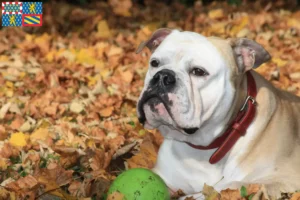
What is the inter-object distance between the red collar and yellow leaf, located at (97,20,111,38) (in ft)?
13.5

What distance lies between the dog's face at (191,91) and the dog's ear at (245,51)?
0.04m

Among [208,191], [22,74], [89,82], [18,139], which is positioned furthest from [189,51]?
[22,74]

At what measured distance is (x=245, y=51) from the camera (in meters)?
3.79

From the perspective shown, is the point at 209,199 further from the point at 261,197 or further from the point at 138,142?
the point at 138,142

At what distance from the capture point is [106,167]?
4.13 metres

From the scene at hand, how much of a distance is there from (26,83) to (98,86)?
0.73m

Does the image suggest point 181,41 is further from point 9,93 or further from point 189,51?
point 9,93

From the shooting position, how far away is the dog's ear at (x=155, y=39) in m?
4.04

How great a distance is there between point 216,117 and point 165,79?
1.21 feet

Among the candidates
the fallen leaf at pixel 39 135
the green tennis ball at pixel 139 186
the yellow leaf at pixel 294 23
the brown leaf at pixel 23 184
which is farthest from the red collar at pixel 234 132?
the yellow leaf at pixel 294 23

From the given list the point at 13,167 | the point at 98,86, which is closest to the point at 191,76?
the point at 13,167

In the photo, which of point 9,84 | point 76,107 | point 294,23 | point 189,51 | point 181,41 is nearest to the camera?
point 189,51

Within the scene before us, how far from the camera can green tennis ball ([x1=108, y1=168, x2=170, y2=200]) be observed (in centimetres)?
338

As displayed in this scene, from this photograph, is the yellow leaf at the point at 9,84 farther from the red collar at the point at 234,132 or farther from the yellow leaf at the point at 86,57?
the red collar at the point at 234,132
